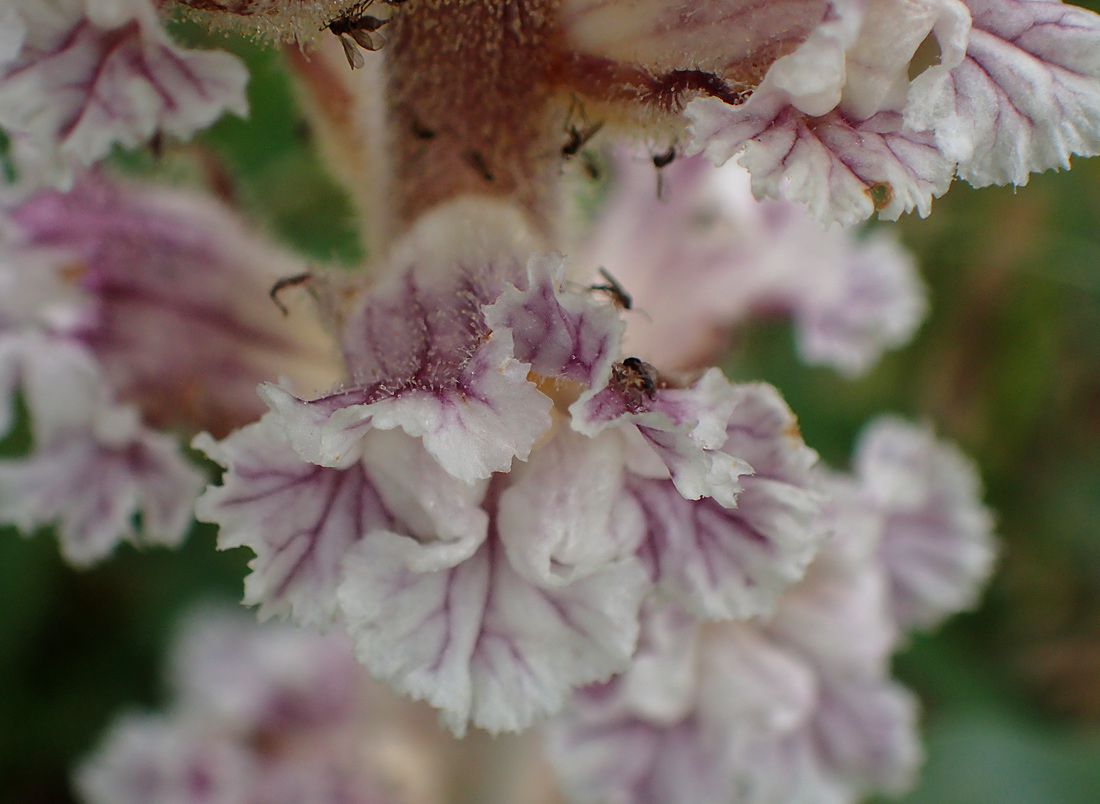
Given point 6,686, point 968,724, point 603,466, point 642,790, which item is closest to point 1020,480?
Result: point 968,724

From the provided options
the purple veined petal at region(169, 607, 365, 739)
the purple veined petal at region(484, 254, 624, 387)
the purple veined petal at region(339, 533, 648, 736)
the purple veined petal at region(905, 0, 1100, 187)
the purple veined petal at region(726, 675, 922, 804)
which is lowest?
the purple veined petal at region(169, 607, 365, 739)

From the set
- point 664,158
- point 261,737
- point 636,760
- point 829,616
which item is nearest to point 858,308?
point 829,616

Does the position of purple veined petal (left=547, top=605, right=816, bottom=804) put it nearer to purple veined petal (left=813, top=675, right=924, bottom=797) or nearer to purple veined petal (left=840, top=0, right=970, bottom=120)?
purple veined petal (left=813, top=675, right=924, bottom=797)

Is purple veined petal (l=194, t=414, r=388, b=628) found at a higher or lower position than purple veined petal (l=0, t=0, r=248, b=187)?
lower

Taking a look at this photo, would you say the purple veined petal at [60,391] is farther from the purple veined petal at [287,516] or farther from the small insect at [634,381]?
the small insect at [634,381]

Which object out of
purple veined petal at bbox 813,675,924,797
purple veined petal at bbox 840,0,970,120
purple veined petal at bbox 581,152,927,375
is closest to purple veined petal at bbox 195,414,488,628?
purple veined petal at bbox 840,0,970,120

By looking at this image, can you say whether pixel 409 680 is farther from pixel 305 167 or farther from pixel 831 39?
pixel 305 167
